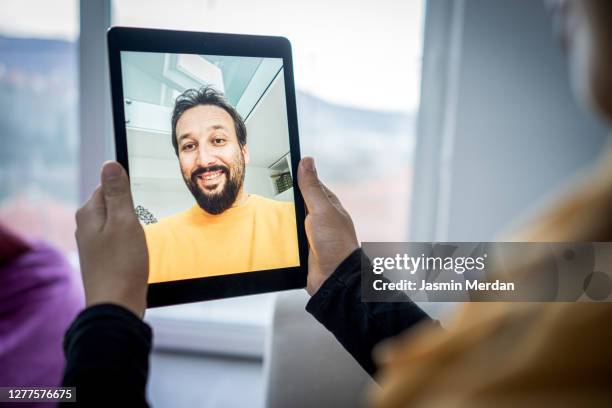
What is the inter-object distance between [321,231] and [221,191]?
0.62ft

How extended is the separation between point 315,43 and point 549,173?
99 centimetres

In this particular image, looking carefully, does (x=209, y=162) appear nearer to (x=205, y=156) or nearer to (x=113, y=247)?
(x=205, y=156)

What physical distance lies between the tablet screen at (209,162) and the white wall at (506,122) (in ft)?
3.20

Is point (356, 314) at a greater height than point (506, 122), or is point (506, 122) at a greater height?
point (506, 122)

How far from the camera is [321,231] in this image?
29.3 inches

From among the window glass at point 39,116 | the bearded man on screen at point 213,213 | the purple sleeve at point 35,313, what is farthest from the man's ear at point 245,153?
the window glass at point 39,116

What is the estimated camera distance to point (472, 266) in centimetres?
74

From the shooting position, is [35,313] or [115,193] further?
[35,313]

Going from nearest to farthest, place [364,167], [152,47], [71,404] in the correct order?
1. [71,404]
2. [152,47]
3. [364,167]

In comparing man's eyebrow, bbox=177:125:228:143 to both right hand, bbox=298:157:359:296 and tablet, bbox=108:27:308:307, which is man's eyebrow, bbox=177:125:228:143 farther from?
right hand, bbox=298:157:359:296

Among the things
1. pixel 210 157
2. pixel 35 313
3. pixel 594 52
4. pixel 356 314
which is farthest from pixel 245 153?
pixel 35 313

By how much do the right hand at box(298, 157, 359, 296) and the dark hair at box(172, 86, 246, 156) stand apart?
0.12m

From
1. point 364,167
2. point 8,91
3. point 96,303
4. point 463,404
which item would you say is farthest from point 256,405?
point 8,91

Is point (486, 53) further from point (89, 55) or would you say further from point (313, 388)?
point (89, 55)
